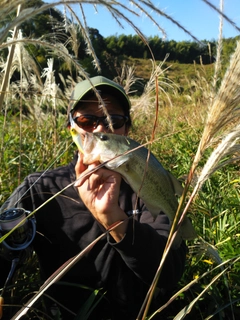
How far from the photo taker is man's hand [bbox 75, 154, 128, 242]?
1.49 meters

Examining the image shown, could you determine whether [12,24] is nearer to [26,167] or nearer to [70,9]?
[70,9]

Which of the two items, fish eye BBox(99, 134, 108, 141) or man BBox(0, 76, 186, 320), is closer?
fish eye BBox(99, 134, 108, 141)

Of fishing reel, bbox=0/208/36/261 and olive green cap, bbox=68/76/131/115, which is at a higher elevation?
olive green cap, bbox=68/76/131/115

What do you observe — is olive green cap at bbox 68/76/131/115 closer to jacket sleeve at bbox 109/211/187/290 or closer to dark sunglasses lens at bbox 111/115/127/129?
dark sunglasses lens at bbox 111/115/127/129

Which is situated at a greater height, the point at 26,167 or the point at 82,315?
the point at 26,167

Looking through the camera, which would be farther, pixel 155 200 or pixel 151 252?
pixel 151 252

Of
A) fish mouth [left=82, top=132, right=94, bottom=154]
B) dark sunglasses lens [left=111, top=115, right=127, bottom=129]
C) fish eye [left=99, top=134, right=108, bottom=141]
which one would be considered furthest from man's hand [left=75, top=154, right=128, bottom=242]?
dark sunglasses lens [left=111, top=115, right=127, bottom=129]

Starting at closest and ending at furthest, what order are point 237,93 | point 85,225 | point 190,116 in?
point 237,93 → point 85,225 → point 190,116

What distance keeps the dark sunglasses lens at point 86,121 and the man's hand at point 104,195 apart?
18.6 inches

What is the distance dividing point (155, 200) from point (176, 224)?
1.04 ft

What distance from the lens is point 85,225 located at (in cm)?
189

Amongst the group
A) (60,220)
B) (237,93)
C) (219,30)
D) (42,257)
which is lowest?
(42,257)

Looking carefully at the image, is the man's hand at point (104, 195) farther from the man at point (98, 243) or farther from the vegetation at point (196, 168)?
the vegetation at point (196, 168)

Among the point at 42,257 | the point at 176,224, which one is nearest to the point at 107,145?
the point at 176,224
